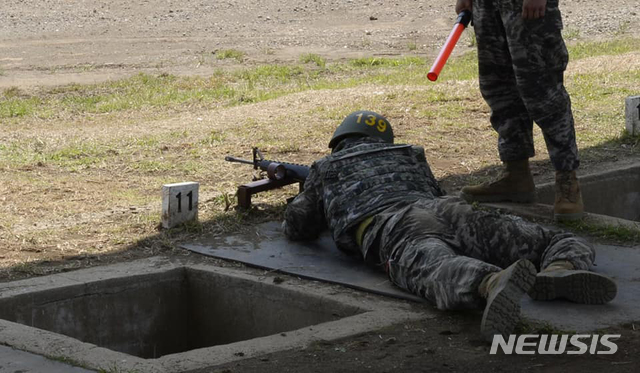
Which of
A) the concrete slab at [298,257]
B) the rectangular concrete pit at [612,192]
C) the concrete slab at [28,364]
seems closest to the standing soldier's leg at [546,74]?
the rectangular concrete pit at [612,192]

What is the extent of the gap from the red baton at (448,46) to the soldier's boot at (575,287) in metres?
1.34

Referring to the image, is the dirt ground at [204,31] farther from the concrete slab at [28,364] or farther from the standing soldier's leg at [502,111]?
the concrete slab at [28,364]

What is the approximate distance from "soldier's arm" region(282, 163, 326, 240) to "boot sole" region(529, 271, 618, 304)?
140cm

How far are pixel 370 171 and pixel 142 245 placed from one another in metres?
1.30

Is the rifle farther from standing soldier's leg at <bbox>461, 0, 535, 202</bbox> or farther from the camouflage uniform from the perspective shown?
standing soldier's leg at <bbox>461, 0, 535, 202</bbox>

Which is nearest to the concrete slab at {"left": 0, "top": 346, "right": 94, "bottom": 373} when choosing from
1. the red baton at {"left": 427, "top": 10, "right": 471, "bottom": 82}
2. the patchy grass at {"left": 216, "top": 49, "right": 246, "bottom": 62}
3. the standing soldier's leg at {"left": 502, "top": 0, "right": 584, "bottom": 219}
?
the red baton at {"left": 427, "top": 10, "right": 471, "bottom": 82}

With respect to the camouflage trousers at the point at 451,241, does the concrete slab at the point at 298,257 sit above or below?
below

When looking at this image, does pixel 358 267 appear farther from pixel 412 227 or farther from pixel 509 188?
pixel 509 188

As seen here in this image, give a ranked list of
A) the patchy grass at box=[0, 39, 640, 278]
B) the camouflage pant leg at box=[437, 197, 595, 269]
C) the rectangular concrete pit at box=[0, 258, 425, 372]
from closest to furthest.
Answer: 1. the rectangular concrete pit at box=[0, 258, 425, 372]
2. the camouflage pant leg at box=[437, 197, 595, 269]
3. the patchy grass at box=[0, 39, 640, 278]

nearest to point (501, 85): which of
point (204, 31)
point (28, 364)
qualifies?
point (28, 364)

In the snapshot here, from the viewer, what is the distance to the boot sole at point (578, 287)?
14.0 ft

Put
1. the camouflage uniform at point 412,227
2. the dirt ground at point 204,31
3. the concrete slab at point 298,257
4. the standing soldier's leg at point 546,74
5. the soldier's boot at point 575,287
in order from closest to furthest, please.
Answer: the soldier's boot at point 575,287 → the camouflage uniform at point 412,227 → the concrete slab at point 298,257 → the standing soldier's leg at point 546,74 → the dirt ground at point 204,31

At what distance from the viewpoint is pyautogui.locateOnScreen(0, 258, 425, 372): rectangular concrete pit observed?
177 inches

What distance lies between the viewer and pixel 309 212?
542 cm
